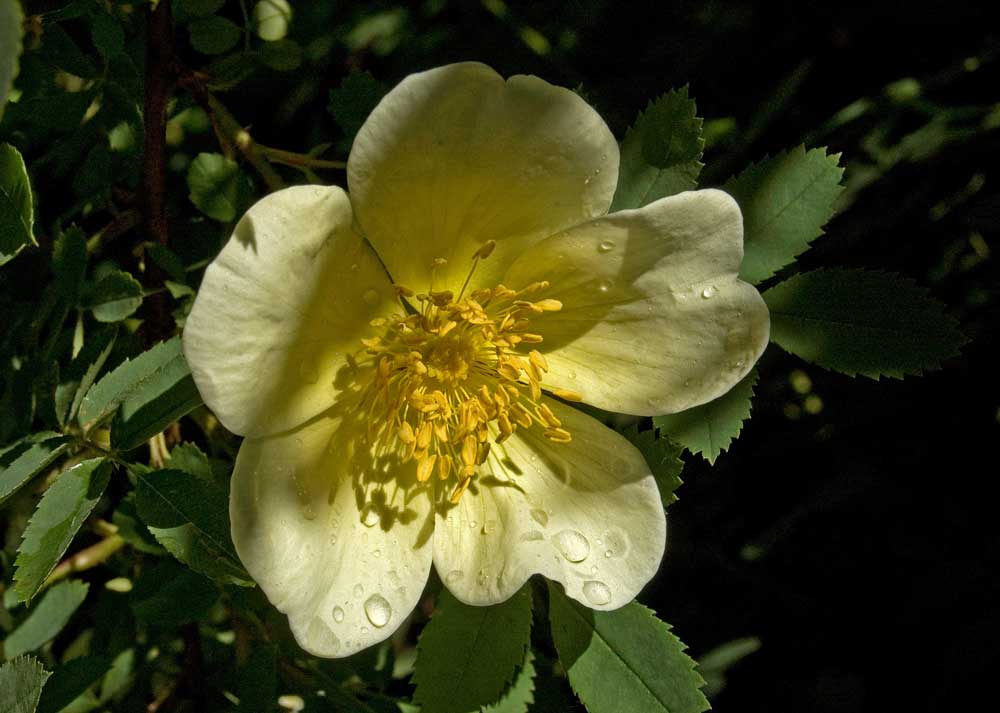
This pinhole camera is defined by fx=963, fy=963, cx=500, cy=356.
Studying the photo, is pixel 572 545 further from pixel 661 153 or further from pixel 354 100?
pixel 354 100

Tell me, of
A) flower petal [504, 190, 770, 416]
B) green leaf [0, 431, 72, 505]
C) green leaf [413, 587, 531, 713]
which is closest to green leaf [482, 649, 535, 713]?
green leaf [413, 587, 531, 713]

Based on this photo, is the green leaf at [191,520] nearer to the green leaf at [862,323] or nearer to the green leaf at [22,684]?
the green leaf at [22,684]

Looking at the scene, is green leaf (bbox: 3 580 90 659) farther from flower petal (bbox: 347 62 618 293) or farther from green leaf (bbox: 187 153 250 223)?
flower petal (bbox: 347 62 618 293)

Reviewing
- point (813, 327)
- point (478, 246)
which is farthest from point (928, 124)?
point (478, 246)

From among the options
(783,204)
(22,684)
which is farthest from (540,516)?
(22,684)

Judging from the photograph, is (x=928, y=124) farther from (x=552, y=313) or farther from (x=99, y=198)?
(x=99, y=198)

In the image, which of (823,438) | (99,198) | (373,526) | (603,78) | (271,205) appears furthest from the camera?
(823,438)
